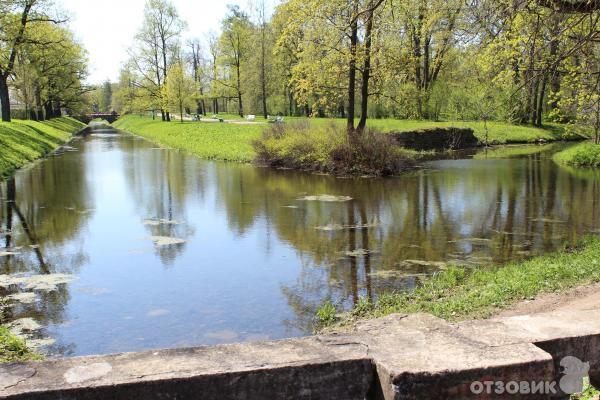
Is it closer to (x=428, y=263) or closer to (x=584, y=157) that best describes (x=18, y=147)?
(x=428, y=263)

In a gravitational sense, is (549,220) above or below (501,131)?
below

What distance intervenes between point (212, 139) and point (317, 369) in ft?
120

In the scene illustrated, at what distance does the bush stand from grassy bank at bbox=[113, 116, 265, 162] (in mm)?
2597

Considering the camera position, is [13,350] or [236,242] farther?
[236,242]

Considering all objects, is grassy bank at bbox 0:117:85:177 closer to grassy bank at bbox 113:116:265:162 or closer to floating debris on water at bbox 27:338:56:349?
grassy bank at bbox 113:116:265:162

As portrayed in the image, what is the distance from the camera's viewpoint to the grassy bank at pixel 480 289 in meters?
7.37

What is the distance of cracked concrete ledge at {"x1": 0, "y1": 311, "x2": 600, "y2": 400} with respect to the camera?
2.94 meters

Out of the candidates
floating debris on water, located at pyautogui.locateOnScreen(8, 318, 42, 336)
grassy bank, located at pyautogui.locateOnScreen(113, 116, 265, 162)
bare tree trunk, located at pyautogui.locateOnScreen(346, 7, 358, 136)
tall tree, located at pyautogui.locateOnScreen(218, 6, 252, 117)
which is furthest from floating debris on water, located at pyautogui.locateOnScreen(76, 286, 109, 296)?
tall tree, located at pyautogui.locateOnScreen(218, 6, 252, 117)

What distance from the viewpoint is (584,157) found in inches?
1014

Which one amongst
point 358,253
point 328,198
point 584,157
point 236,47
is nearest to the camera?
point 358,253

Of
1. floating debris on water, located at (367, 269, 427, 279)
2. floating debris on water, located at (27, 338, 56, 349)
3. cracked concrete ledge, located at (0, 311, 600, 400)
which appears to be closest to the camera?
cracked concrete ledge, located at (0, 311, 600, 400)

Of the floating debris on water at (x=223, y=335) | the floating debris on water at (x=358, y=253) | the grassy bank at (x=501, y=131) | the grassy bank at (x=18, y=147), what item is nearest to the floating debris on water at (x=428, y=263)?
the floating debris on water at (x=358, y=253)

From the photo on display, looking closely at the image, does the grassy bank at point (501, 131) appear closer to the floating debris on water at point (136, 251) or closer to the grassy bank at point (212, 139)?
the grassy bank at point (212, 139)

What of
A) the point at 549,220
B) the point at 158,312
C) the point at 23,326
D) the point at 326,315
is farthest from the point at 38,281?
the point at 549,220
